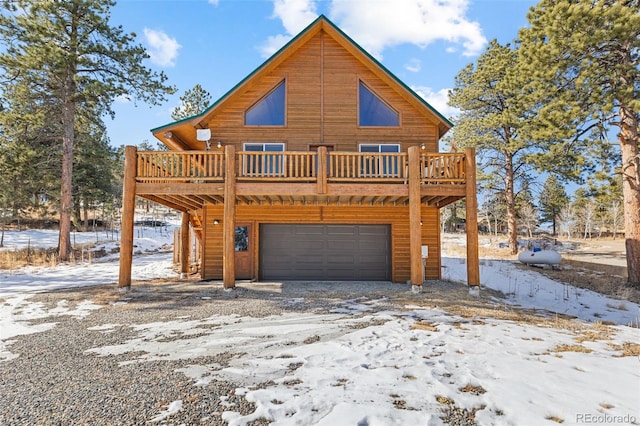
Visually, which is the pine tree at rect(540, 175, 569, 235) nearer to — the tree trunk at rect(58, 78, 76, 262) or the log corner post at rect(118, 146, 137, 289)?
the log corner post at rect(118, 146, 137, 289)

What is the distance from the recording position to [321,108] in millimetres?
12492

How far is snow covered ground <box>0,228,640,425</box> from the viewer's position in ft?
10.5

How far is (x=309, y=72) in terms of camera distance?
12.7 metres

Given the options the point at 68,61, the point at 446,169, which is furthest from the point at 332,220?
the point at 68,61

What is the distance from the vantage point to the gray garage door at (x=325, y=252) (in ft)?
41.3

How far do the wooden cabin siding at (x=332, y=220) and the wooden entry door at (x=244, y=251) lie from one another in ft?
0.44

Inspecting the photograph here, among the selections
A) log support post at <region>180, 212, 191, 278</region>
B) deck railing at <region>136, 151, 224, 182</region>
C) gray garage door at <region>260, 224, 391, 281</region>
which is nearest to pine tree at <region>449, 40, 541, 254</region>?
gray garage door at <region>260, 224, 391, 281</region>

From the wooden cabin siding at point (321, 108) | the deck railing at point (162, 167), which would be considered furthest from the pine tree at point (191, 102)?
the deck railing at point (162, 167)

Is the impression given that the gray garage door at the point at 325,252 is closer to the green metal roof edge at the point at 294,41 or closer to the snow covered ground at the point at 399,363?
the snow covered ground at the point at 399,363

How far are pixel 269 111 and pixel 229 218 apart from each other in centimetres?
503

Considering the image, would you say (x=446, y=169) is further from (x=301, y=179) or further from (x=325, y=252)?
(x=325, y=252)

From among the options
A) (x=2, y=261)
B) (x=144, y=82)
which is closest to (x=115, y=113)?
(x=144, y=82)

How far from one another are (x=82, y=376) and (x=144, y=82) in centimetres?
1881

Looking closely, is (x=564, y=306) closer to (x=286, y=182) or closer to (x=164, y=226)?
(x=286, y=182)
